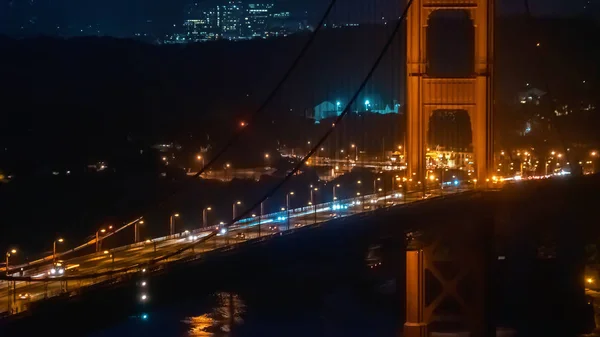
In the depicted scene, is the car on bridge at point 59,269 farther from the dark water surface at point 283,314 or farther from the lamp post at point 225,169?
the lamp post at point 225,169

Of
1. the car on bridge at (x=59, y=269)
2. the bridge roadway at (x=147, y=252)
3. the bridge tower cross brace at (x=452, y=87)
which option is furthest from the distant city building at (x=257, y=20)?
the car on bridge at (x=59, y=269)

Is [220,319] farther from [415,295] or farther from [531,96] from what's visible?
[531,96]

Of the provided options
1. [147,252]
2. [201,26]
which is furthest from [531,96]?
[147,252]

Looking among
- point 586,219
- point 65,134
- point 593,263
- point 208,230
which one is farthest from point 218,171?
point 208,230

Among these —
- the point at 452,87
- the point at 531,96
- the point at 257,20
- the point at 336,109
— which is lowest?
the point at 336,109

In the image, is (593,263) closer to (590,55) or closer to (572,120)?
(572,120)

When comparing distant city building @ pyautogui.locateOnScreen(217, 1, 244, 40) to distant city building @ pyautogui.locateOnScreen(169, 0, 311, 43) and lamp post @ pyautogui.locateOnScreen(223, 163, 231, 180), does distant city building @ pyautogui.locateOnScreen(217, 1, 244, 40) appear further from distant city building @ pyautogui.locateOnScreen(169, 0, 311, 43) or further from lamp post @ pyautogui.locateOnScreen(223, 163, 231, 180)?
lamp post @ pyautogui.locateOnScreen(223, 163, 231, 180)

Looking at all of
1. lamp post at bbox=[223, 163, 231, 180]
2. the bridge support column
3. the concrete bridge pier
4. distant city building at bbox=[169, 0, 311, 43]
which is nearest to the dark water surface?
the concrete bridge pier
